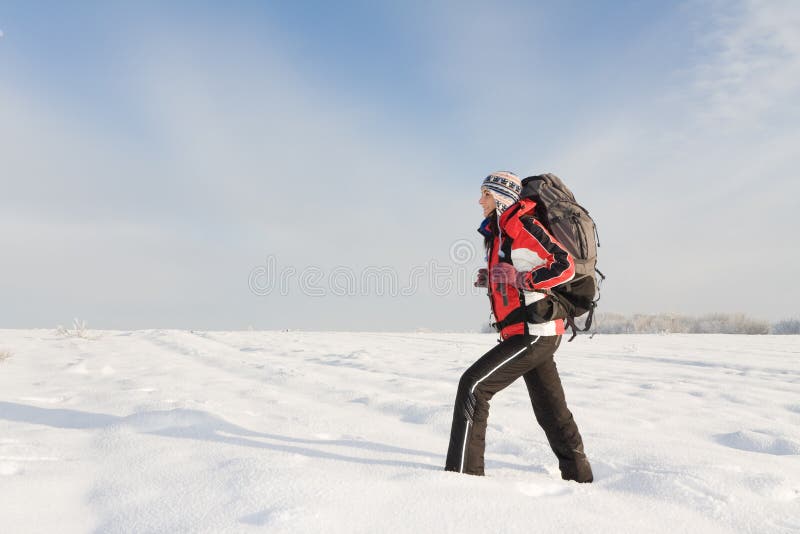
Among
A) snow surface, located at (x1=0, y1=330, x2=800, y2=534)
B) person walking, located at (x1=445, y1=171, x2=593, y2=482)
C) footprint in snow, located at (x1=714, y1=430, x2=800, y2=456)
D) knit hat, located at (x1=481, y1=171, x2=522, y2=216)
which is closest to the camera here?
snow surface, located at (x1=0, y1=330, x2=800, y2=534)

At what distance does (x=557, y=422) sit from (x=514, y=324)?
2.26 feet

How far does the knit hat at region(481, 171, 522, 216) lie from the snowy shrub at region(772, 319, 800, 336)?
16706 millimetres

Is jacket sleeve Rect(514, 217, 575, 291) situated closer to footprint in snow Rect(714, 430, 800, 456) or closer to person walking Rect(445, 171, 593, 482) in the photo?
person walking Rect(445, 171, 593, 482)

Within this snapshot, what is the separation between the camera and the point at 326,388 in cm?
599

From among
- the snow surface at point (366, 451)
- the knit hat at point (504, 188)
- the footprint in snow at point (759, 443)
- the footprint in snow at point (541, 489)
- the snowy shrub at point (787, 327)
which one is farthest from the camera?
the snowy shrub at point (787, 327)

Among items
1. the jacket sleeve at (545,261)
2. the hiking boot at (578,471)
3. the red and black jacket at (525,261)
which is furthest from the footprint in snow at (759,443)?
the jacket sleeve at (545,261)

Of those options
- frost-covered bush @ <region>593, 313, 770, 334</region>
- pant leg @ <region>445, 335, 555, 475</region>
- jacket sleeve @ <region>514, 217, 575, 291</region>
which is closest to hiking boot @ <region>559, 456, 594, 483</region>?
pant leg @ <region>445, 335, 555, 475</region>

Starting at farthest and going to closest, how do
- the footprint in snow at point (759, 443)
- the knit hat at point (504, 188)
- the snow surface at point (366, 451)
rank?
the footprint in snow at point (759, 443)
the knit hat at point (504, 188)
the snow surface at point (366, 451)

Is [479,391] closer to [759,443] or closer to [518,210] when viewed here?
[518,210]

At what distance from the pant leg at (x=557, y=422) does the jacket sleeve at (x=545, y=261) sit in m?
0.56

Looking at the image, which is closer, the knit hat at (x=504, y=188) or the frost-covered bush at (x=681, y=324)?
the knit hat at (x=504, y=188)

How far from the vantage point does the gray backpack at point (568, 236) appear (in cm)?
298

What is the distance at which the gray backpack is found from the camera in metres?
2.98

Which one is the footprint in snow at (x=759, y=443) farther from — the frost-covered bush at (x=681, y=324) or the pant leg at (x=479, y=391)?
the frost-covered bush at (x=681, y=324)
